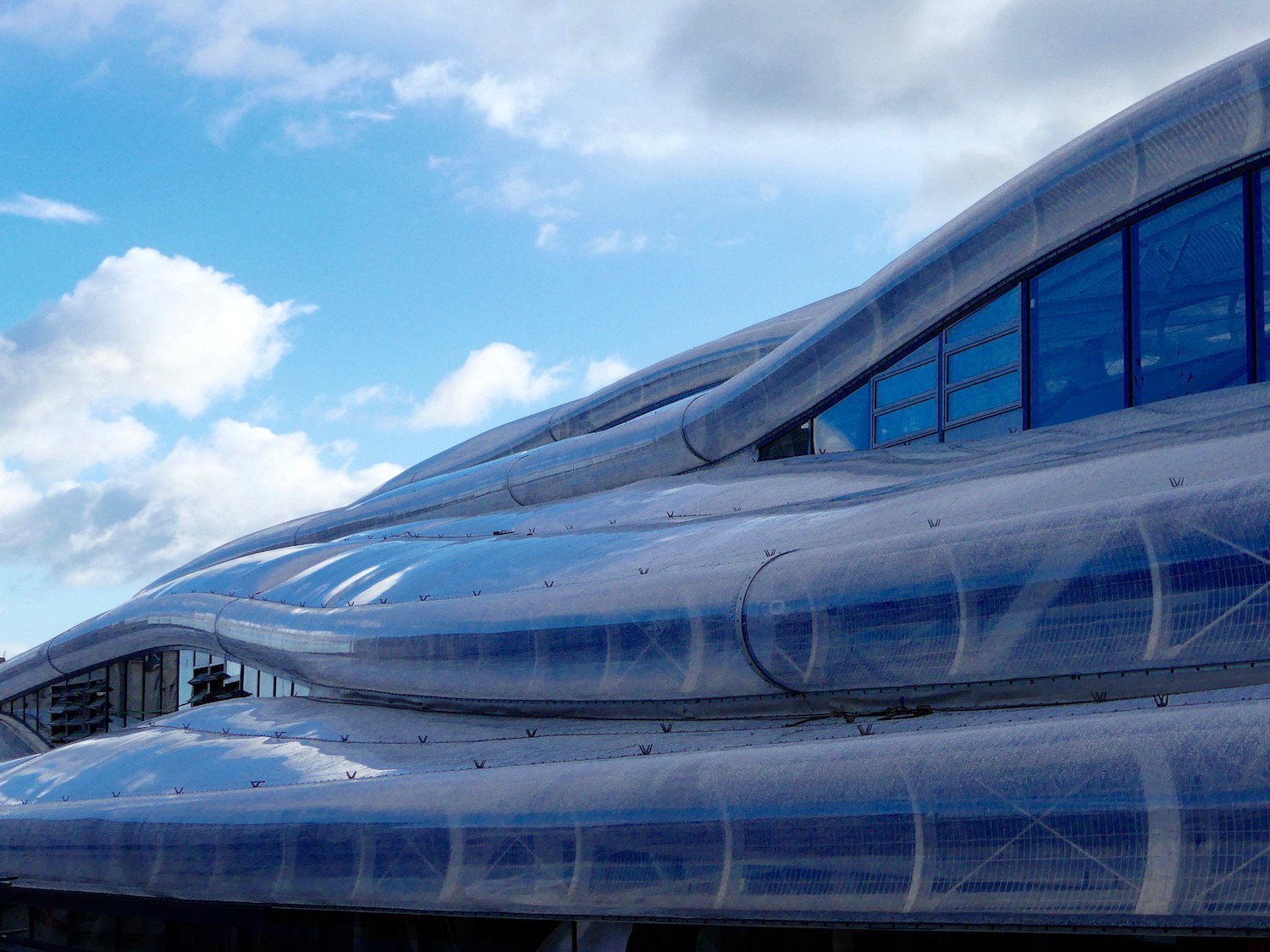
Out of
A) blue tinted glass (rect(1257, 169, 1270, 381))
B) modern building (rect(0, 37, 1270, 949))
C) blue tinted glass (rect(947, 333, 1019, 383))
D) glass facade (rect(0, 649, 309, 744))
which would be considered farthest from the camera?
glass facade (rect(0, 649, 309, 744))

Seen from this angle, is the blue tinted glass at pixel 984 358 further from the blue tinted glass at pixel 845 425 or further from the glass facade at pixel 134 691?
the glass facade at pixel 134 691

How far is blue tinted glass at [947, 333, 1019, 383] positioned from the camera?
1842cm

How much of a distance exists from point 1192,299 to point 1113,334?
3.89ft

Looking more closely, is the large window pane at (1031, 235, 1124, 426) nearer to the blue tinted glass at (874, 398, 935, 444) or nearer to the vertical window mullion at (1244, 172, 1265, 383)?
the vertical window mullion at (1244, 172, 1265, 383)

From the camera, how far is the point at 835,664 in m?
12.9

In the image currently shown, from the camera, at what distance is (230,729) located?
66.8 ft

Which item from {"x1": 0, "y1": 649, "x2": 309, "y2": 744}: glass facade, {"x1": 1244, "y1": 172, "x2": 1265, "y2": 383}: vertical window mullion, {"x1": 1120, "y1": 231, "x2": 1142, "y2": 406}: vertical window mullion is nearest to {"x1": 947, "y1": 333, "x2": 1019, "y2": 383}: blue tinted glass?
{"x1": 1120, "y1": 231, "x2": 1142, "y2": 406}: vertical window mullion

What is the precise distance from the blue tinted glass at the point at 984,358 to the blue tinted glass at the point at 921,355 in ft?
1.51

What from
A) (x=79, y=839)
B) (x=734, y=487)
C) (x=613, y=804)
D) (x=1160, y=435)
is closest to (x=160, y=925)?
(x=79, y=839)

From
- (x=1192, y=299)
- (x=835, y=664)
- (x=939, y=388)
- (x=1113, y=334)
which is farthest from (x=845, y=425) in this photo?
(x=835, y=664)

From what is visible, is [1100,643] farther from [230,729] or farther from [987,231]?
[230,729]

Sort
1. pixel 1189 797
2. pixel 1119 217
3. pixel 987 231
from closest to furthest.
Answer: pixel 1189 797 → pixel 1119 217 → pixel 987 231

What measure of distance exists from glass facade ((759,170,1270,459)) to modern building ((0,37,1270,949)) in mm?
46

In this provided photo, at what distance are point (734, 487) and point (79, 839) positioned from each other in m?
10.9
